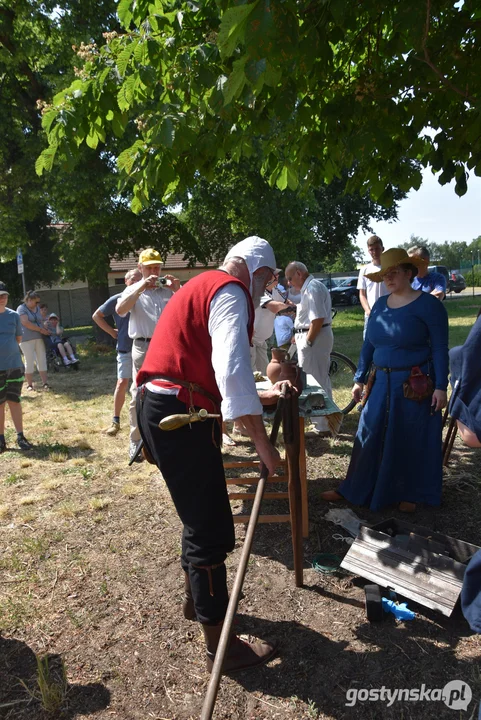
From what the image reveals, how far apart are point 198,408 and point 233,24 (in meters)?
1.52

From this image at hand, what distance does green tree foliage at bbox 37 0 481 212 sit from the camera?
10.3ft

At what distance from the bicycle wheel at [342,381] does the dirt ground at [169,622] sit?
2255mm

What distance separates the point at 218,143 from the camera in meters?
4.06

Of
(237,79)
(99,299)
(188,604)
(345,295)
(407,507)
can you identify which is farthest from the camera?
(345,295)

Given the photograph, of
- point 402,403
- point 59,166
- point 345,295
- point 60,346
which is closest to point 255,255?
point 402,403

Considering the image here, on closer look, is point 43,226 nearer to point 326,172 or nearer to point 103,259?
point 103,259

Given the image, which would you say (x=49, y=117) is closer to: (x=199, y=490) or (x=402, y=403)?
(x=199, y=490)

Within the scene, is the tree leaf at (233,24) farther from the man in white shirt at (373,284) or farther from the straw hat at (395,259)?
the man in white shirt at (373,284)

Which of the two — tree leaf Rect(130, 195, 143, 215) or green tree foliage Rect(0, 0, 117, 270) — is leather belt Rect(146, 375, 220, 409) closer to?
tree leaf Rect(130, 195, 143, 215)

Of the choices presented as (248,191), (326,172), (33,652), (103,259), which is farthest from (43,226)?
(33,652)

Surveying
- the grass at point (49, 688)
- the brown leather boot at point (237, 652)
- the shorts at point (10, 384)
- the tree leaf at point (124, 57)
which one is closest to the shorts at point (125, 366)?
the shorts at point (10, 384)

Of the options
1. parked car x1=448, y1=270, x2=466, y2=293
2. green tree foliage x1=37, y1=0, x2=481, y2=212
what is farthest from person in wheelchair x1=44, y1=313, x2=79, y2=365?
parked car x1=448, y1=270, x2=466, y2=293

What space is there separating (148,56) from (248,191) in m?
13.7

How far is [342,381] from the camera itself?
28.4 ft
